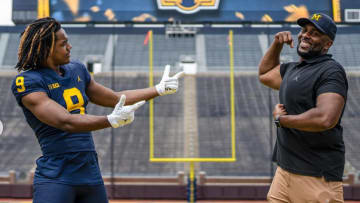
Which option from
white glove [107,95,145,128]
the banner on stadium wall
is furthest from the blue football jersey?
the banner on stadium wall

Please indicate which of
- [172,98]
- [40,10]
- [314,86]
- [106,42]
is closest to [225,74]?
[172,98]

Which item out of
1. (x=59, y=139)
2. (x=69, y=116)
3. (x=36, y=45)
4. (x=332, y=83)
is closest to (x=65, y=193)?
(x=59, y=139)

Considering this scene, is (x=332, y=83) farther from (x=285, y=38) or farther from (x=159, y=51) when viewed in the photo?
(x=159, y=51)

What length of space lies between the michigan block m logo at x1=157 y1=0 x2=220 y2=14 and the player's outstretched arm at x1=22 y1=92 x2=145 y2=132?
367 inches

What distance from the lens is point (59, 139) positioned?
206 centimetres

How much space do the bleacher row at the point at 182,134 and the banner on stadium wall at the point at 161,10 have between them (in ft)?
9.33

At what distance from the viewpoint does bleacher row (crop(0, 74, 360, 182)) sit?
7.23m

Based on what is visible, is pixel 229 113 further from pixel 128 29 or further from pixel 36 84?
pixel 36 84

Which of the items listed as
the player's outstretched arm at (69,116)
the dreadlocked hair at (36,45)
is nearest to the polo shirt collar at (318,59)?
the player's outstretched arm at (69,116)

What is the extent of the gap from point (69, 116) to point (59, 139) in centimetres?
16

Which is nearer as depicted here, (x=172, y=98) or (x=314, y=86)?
(x=314, y=86)

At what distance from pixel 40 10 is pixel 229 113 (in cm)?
521

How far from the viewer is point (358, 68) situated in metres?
7.41

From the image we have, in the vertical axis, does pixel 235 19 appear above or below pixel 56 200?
above
